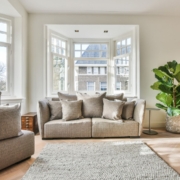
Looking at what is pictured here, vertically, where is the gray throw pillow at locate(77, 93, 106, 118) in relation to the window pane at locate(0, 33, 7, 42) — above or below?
below

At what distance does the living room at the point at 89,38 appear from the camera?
3.59m

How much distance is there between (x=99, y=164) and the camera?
205 cm

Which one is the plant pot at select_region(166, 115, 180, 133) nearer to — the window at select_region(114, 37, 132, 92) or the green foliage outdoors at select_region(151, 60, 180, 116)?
the green foliage outdoors at select_region(151, 60, 180, 116)

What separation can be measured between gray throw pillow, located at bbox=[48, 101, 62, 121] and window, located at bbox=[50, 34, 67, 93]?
2.90 feet

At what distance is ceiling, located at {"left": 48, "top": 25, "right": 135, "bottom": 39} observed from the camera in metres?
4.03

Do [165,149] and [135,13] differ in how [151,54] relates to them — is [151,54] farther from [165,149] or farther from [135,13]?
[165,149]

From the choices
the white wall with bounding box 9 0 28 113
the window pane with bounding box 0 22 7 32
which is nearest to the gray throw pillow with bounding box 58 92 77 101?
the white wall with bounding box 9 0 28 113

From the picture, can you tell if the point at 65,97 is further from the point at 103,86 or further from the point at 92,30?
the point at 92,30

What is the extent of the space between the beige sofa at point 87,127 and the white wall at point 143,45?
38.2 inches

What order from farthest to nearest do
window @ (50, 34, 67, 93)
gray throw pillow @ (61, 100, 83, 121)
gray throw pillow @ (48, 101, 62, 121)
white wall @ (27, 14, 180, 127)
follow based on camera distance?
window @ (50, 34, 67, 93), white wall @ (27, 14, 180, 127), gray throw pillow @ (48, 101, 62, 121), gray throw pillow @ (61, 100, 83, 121)

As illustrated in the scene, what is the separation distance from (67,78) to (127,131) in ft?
7.41

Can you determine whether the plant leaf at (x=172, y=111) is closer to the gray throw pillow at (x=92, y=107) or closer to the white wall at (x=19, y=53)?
the gray throw pillow at (x=92, y=107)

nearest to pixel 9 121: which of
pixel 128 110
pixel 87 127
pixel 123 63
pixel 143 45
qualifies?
pixel 87 127

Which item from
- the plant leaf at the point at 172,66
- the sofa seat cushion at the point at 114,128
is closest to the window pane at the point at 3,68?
the sofa seat cushion at the point at 114,128
